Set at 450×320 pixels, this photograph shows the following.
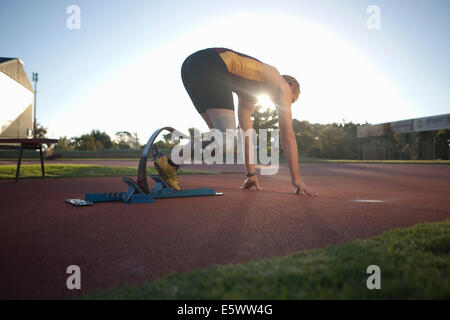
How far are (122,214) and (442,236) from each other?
8.62 ft

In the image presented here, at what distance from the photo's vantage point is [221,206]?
350 centimetres

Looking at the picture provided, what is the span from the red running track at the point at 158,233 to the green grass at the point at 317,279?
0.19m

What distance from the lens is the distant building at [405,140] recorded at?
102ft

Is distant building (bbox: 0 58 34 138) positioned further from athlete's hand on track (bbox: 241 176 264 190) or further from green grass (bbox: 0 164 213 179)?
athlete's hand on track (bbox: 241 176 264 190)

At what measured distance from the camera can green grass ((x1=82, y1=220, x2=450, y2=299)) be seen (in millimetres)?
1232

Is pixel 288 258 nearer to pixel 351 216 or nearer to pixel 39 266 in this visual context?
pixel 39 266

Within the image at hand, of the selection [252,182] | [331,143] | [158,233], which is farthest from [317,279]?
[331,143]

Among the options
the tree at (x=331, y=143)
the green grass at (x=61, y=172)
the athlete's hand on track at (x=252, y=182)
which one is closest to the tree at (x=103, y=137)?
the tree at (x=331, y=143)

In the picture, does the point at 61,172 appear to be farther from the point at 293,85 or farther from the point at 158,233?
the point at 158,233

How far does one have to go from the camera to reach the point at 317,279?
53.2 inches

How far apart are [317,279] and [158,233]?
1319 millimetres

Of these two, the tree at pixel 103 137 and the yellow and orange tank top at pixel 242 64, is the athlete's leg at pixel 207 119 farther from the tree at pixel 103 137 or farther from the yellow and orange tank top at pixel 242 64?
the tree at pixel 103 137

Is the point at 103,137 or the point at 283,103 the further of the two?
the point at 103,137
